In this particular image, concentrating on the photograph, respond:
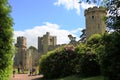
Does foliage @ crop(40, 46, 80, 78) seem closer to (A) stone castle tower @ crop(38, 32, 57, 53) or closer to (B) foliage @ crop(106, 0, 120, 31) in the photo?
(B) foliage @ crop(106, 0, 120, 31)

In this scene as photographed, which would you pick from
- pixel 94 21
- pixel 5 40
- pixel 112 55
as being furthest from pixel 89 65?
pixel 94 21

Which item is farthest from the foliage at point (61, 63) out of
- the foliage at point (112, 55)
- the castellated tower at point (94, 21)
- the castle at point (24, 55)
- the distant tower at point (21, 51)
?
the distant tower at point (21, 51)

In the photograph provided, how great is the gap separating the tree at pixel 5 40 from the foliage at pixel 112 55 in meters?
4.75

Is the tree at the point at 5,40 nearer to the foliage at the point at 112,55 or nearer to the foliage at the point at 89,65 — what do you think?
the foliage at the point at 112,55

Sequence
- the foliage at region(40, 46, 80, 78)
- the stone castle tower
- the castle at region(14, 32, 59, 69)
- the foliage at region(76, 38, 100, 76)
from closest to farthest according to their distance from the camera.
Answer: the foliage at region(76, 38, 100, 76) → the foliage at region(40, 46, 80, 78) → the castle at region(14, 32, 59, 69) → the stone castle tower

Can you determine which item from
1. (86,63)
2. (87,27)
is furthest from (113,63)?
(87,27)

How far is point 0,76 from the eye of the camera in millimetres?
17203

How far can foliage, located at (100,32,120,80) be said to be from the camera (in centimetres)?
1688

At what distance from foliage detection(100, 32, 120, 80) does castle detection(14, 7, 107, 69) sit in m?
35.5

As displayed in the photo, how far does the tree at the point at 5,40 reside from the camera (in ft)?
57.4

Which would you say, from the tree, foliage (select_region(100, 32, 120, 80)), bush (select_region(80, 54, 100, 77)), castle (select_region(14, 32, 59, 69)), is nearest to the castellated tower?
castle (select_region(14, 32, 59, 69))

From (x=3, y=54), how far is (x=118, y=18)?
231 inches

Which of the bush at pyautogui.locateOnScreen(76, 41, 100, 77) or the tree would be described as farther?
the bush at pyautogui.locateOnScreen(76, 41, 100, 77)

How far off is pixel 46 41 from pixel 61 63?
2439 inches
